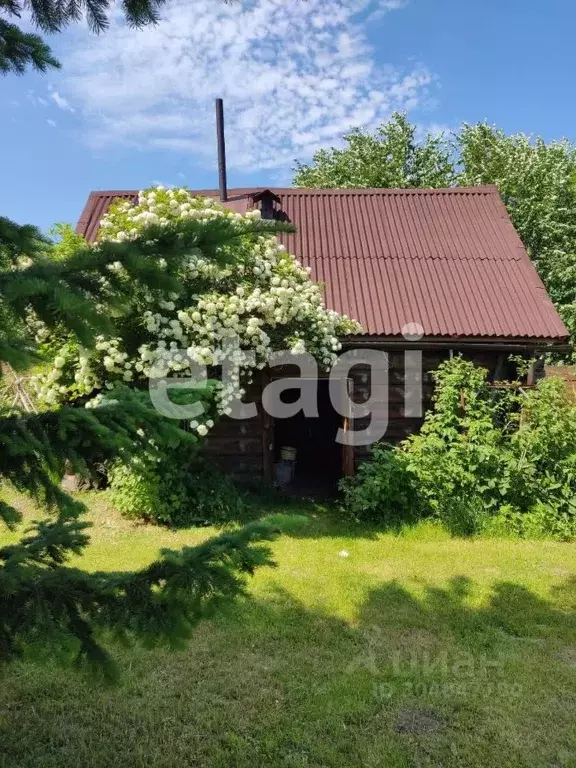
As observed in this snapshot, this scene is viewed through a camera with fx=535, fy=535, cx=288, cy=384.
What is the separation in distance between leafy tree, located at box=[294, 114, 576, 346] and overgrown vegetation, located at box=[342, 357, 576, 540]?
10786 mm

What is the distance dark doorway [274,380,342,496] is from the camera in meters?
9.92

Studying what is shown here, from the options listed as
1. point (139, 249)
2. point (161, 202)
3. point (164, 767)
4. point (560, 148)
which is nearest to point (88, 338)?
point (139, 249)

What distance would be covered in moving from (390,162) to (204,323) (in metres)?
17.2

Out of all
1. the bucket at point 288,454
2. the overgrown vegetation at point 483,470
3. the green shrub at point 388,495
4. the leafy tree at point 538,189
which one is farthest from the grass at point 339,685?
the leafy tree at point 538,189

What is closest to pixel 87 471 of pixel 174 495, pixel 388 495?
pixel 174 495

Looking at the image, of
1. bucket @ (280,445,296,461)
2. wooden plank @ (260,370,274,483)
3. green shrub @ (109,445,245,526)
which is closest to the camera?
green shrub @ (109,445,245,526)

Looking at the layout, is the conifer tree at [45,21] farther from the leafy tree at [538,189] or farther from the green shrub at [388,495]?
the leafy tree at [538,189]

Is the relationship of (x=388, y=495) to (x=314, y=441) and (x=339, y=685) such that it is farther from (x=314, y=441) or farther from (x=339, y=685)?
(x=314, y=441)

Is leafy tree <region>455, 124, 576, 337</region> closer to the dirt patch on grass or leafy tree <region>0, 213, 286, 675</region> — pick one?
the dirt patch on grass

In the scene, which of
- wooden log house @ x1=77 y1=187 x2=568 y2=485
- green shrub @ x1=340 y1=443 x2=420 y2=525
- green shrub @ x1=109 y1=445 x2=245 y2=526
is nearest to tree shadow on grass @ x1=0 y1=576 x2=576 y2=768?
green shrub @ x1=340 y1=443 x2=420 y2=525

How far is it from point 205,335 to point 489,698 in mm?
4317

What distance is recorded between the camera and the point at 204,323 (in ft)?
20.1

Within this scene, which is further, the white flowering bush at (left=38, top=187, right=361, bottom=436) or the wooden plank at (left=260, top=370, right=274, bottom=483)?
the wooden plank at (left=260, top=370, right=274, bottom=483)

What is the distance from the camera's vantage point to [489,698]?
11.3ft
